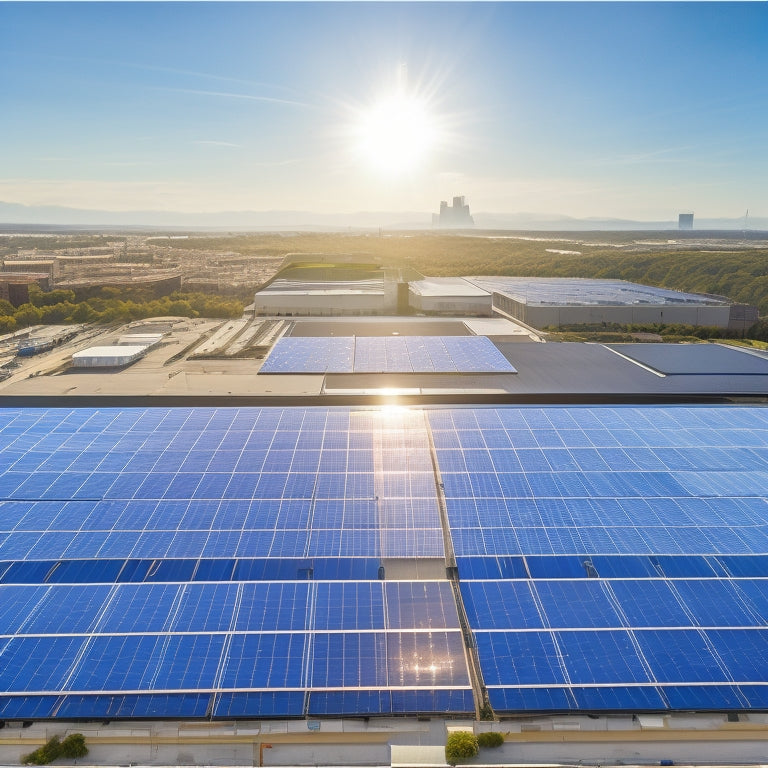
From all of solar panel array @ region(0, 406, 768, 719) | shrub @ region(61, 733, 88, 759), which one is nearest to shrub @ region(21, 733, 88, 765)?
shrub @ region(61, 733, 88, 759)

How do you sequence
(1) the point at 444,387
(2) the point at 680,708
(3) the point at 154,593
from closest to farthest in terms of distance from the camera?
(2) the point at 680,708, (3) the point at 154,593, (1) the point at 444,387

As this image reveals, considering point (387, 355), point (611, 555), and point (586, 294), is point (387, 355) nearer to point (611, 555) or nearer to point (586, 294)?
point (611, 555)

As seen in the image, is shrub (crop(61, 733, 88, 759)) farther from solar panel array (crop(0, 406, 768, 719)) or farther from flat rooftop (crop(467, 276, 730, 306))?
flat rooftop (crop(467, 276, 730, 306))

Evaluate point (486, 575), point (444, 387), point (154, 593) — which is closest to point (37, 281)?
point (444, 387)

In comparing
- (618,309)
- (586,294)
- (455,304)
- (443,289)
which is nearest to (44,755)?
(455,304)

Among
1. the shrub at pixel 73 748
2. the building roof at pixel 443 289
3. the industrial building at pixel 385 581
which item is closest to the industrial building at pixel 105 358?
the industrial building at pixel 385 581

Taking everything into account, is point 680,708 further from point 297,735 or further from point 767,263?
point 767,263
